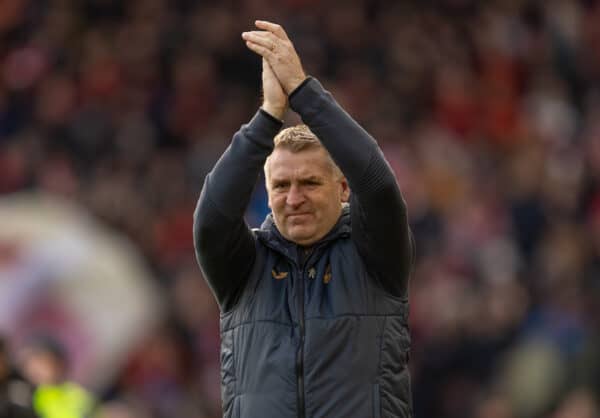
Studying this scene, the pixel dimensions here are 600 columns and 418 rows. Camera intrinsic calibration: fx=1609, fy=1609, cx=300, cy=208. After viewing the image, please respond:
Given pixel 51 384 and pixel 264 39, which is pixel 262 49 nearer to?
pixel 264 39

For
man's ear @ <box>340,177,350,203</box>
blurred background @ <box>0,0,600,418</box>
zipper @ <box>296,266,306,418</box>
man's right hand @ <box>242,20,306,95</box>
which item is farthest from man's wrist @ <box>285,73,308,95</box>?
blurred background @ <box>0,0,600,418</box>

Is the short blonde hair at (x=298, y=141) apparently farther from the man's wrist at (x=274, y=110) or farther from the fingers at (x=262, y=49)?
the fingers at (x=262, y=49)

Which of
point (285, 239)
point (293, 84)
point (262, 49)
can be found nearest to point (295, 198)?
point (285, 239)

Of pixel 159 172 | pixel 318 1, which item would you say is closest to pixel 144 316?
pixel 159 172

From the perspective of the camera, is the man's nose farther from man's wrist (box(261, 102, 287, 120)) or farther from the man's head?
man's wrist (box(261, 102, 287, 120))

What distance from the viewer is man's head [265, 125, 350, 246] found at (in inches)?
197

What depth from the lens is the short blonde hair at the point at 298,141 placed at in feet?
16.5

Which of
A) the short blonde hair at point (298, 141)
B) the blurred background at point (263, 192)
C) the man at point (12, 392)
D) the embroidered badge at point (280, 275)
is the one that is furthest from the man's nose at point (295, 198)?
the blurred background at point (263, 192)

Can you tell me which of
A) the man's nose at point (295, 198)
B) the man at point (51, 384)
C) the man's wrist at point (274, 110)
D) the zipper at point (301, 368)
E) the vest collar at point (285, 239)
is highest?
the man's wrist at point (274, 110)

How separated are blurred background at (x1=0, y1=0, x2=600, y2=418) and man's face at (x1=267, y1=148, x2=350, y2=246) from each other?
3.69 meters

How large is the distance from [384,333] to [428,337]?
6582mm

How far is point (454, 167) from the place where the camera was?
44.7ft

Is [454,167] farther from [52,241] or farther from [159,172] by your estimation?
[52,241]

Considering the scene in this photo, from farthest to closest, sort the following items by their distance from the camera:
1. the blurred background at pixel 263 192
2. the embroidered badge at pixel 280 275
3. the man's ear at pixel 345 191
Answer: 1. the blurred background at pixel 263 192
2. the man's ear at pixel 345 191
3. the embroidered badge at pixel 280 275
